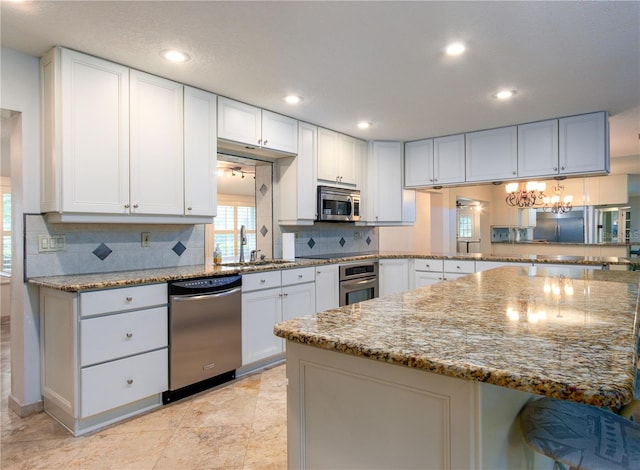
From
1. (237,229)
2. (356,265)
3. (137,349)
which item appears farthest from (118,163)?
(356,265)

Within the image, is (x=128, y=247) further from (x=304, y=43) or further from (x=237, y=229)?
(x=304, y=43)

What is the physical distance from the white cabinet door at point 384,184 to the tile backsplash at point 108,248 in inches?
87.6

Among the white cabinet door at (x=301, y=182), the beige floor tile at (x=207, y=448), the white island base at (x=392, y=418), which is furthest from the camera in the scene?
the white cabinet door at (x=301, y=182)

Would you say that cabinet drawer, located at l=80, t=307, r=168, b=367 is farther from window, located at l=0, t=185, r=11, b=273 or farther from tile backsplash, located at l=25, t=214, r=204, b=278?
window, located at l=0, t=185, r=11, b=273

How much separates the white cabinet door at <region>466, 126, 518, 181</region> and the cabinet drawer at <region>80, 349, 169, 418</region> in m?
3.59

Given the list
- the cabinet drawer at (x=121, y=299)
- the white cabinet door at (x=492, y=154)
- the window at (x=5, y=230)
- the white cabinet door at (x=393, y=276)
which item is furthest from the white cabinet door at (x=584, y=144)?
the window at (x=5, y=230)

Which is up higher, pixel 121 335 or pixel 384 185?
pixel 384 185

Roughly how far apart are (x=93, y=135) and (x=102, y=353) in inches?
53.2

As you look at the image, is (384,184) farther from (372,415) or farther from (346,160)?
(372,415)

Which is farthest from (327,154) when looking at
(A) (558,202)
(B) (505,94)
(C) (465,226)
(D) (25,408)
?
(A) (558,202)

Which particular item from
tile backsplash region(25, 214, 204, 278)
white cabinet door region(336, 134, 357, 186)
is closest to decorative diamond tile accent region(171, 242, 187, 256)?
tile backsplash region(25, 214, 204, 278)

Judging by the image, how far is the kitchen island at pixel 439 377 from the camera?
0.81 metres

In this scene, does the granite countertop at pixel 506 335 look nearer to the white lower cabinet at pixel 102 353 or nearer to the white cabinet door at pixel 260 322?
the white lower cabinet at pixel 102 353

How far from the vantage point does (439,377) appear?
2.92ft
